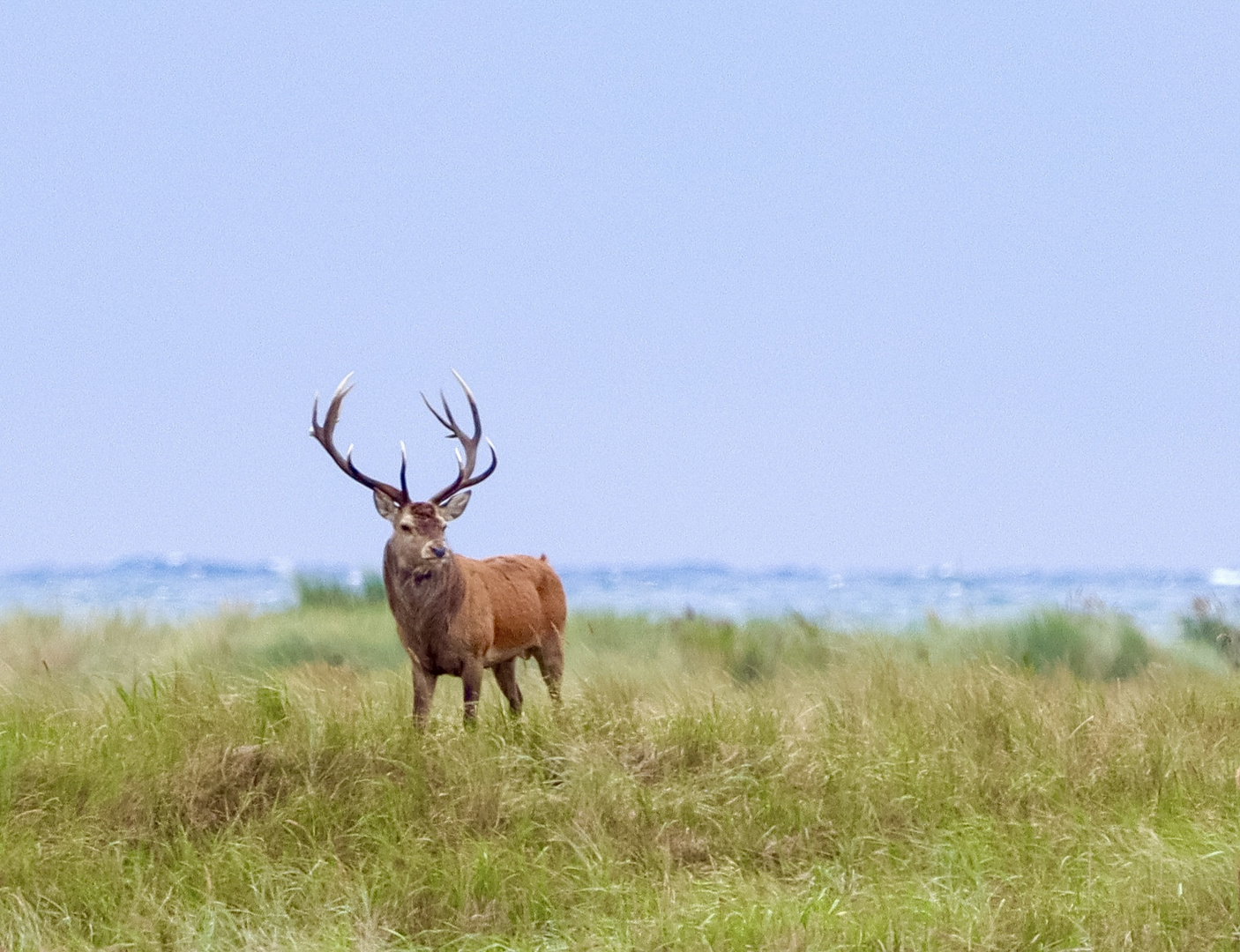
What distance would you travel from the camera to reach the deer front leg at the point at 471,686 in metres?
7.42

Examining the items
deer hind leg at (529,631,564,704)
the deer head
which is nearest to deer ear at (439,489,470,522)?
the deer head

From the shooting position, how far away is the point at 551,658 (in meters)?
8.48

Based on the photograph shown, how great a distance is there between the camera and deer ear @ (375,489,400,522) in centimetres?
720

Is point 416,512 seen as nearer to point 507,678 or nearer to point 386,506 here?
point 386,506

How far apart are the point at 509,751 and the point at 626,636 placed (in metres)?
6.82

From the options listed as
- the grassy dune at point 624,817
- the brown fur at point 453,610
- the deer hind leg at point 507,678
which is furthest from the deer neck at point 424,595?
the deer hind leg at point 507,678

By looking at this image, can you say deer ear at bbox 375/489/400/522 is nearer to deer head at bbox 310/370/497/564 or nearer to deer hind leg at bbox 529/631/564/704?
deer head at bbox 310/370/497/564

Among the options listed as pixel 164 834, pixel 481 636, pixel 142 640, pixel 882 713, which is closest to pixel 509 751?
pixel 481 636

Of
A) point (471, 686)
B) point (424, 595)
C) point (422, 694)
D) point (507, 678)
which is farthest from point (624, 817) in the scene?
point (507, 678)

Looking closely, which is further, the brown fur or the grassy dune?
the brown fur

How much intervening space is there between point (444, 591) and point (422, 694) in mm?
555

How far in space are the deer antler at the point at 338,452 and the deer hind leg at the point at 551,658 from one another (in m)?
1.62

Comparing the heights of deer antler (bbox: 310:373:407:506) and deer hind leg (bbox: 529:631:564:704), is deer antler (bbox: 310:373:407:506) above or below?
above

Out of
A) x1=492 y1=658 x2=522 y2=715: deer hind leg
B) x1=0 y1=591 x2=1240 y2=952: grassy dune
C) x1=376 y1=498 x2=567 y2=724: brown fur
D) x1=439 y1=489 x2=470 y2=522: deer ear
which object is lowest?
x1=0 y1=591 x2=1240 y2=952: grassy dune
